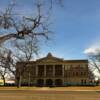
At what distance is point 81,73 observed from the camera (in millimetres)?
127875

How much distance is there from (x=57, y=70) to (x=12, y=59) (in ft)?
189

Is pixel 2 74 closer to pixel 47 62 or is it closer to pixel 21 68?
pixel 21 68

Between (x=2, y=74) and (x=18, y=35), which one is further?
(x=2, y=74)

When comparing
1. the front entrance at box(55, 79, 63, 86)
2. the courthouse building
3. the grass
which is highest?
the courthouse building

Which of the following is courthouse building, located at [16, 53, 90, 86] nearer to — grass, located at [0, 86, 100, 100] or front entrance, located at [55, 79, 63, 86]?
front entrance, located at [55, 79, 63, 86]

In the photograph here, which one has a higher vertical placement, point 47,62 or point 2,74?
point 47,62

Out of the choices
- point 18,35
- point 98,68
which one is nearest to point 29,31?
point 18,35

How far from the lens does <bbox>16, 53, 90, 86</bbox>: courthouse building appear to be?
12794 centimetres

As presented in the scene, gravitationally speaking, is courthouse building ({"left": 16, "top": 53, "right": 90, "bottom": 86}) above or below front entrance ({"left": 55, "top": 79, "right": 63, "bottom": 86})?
above

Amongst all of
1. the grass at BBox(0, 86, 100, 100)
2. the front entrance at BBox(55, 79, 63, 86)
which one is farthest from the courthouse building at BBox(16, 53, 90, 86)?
the grass at BBox(0, 86, 100, 100)

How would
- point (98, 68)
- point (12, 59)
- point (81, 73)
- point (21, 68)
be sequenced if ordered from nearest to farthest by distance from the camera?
1. point (12, 59)
2. point (21, 68)
3. point (98, 68)
4. point (81, 73)

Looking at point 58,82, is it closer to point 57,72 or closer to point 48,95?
point 57,72

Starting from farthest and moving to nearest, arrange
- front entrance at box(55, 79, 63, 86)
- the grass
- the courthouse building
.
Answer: front entrance at box(55, 79, 63, 86) → the courthouse building → the grass

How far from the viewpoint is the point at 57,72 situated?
132 meters
